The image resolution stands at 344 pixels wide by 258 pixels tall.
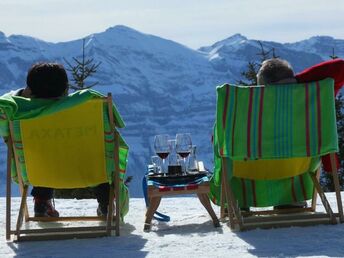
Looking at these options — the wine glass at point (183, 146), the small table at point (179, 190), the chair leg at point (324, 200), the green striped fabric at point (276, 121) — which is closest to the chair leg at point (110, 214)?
the small table at point (179, 190)

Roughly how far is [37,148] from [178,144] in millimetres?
914

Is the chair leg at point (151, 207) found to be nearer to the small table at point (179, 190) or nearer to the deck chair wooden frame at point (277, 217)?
the small table at point (179, 190)

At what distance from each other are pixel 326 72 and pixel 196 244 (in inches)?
50.4

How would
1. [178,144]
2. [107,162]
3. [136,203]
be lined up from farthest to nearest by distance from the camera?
[136,203] → [178,144] → [107,162]

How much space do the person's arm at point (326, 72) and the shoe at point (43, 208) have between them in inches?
74.8

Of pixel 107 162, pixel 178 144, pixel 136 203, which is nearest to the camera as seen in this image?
pixel 107 162

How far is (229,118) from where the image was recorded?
4.25m

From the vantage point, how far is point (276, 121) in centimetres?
426

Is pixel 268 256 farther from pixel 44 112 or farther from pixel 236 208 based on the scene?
pixel 44 112

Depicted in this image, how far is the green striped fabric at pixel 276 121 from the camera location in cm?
419

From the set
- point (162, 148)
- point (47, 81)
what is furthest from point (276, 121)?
point (47, 81)

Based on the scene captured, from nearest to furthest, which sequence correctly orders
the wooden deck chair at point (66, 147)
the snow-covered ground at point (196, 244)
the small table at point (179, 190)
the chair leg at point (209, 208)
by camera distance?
1. the snow-covered ground at point (196, 244)
2. the wooden deck chair at point (66, 147)
3. the small table at point (179, 190)
4. the chair leg at point (209, 208)

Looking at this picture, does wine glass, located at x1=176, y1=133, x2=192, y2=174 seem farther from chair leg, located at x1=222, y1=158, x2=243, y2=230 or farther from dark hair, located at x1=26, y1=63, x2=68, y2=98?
dark hair, located at x1=26, y1=63, x2=68, y2=98

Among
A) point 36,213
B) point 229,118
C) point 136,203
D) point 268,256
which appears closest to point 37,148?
point 36,213
